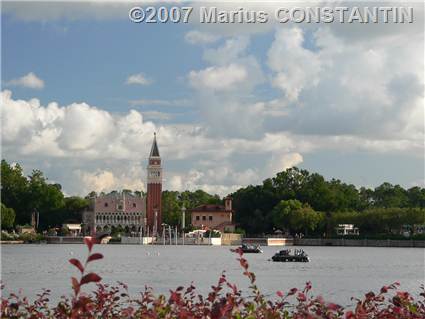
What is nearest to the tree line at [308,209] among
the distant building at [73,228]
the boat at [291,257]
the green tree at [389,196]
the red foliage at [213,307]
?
the green tree at [389,196]

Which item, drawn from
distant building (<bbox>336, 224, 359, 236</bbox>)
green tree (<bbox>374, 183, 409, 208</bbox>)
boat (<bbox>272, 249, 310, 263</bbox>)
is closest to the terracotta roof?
distant building (<bbox>336, 224, 359, 236</bbox>)

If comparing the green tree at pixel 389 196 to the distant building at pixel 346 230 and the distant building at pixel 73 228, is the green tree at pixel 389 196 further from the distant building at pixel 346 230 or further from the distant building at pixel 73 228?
the distant building at pixel 73 228

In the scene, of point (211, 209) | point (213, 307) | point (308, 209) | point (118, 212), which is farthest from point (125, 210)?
point (213, 307)

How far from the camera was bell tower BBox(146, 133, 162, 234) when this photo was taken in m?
166

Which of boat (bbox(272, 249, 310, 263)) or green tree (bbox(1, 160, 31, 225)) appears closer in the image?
boat (bbox(272, 249, 310, 263))

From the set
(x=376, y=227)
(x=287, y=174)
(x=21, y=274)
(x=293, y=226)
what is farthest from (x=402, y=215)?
(x=21, y=274)

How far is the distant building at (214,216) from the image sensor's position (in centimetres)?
16754

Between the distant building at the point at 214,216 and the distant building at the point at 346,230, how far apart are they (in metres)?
20.7

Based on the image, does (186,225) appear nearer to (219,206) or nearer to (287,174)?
(219,206)

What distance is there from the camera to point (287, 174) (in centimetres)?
16900

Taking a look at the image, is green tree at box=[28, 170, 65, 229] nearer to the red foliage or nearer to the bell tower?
the bell tower

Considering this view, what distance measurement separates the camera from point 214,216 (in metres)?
170

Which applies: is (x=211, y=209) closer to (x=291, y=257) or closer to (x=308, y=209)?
(x=308, y=209)

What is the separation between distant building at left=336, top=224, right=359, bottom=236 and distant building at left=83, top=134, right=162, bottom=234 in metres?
34.1
